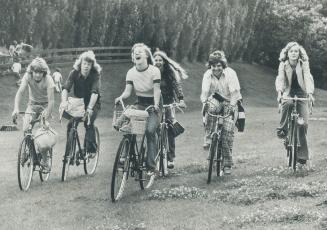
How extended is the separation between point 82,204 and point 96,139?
3.20 metres

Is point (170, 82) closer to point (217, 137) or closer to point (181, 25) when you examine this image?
point (217, 137)

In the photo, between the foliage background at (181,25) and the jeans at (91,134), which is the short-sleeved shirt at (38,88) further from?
the foliage background at (181,25)

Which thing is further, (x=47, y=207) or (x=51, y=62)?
(x=51, y=62)

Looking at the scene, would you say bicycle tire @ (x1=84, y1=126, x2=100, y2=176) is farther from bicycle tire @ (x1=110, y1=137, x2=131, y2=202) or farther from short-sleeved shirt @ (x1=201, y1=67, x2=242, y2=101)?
bicycle tire @ (x1=110, y1=137, x2=131, y2=202)

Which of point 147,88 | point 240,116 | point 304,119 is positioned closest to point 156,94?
point 147,88

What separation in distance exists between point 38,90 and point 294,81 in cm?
440

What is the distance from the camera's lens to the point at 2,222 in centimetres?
1012

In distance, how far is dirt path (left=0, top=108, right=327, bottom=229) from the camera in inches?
367

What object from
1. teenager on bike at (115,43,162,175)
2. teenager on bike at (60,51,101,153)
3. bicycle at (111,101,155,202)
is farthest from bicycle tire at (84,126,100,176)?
bicycle at (111,101,155,202)

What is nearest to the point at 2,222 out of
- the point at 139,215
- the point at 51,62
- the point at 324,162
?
the point at 139,215

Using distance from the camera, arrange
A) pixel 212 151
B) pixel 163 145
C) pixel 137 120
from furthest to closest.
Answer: pixel 163 145, pixel 212 151, pixel 137 120

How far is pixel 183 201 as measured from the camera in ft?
35.9

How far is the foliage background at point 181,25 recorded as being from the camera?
150ft

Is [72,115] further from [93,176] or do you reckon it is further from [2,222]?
[2,222]
